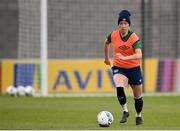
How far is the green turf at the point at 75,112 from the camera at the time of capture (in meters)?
13.5

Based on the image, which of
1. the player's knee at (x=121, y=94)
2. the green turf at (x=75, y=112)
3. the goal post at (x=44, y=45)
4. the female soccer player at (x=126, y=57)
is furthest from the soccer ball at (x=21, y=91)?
the player's knee at (x=121, y=94)

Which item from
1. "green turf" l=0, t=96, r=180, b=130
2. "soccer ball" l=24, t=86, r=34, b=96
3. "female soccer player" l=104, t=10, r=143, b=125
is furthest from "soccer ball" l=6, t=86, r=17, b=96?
"female soccer player" l=104, t=10, r=143, b=125

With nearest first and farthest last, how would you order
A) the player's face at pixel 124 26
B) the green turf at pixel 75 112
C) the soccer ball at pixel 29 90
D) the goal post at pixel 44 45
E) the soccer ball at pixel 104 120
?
the soccer ball at pixel 104 120, the player's face at pixel 124 26, the green turf at pixel 75 112, the goal post at pixel 44 45, the soccer ball at pixel 29 90

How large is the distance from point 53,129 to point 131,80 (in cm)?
187

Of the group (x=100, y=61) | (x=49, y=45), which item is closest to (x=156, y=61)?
(x=100, y=61)

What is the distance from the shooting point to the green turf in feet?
44.2

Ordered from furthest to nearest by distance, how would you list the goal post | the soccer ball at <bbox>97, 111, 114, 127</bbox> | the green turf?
the goal post < the green turf < the soccer ball at <bbox>97, 111, 114, 127</bbox>

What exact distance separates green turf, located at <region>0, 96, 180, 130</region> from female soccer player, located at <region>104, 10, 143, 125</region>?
2.05 feet

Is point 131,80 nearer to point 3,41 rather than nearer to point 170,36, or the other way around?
point 170,36

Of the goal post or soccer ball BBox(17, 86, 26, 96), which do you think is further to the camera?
soccer ball BBox(17, 86, 26, 96)

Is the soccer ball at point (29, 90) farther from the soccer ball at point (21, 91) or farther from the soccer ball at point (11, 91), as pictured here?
the soccer ball at point (11, 91)

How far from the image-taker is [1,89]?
987 inches

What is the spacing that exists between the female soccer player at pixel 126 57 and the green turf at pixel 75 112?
62 centimetres

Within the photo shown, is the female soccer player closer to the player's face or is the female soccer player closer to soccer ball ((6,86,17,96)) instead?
the player's face
